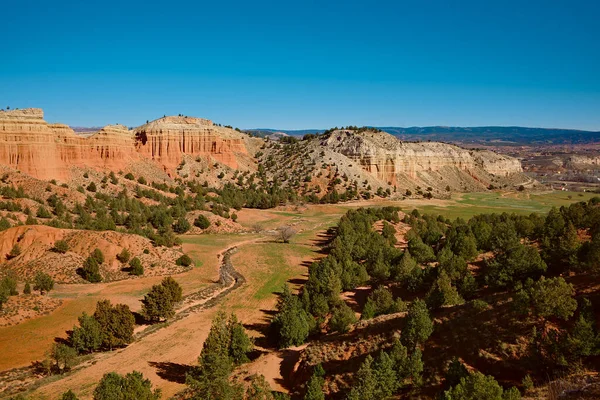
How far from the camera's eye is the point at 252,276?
44.7m

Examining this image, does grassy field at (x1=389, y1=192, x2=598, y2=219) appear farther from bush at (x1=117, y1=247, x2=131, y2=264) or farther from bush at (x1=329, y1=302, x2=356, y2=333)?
bush at (x1=117, y1=247, x2=131, y2=264)

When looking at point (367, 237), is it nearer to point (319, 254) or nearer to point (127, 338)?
point (319, 254)

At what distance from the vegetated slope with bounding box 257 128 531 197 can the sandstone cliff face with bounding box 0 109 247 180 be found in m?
17.7

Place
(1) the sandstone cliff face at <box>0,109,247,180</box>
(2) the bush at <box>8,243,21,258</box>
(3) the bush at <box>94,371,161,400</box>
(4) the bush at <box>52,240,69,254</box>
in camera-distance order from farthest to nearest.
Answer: (1) the sandstone cliff face at <box>0,109,247,180</box>
(4) the bush at <box>52,240,69,254</box>
(2) the bush at <box>8,243,21,258</box>
(3) the bush at <box>94,371,161,400</box>

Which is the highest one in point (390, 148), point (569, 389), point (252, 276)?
point (390, 148)

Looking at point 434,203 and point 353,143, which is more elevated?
point 353,143

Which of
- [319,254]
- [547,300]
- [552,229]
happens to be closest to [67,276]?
[319,254]

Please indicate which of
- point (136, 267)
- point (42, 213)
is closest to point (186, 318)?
point (136, 267)

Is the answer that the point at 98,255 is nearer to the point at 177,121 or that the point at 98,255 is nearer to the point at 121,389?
the point at 121,389

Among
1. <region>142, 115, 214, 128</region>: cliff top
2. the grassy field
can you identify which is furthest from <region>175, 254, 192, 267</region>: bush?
<region>142, 115, 214, 128</region>: cliff top

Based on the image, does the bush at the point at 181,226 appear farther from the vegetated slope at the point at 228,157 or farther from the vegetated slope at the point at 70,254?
the vegetated slope at the point at 228,157

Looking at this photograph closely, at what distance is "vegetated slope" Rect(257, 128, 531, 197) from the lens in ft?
349

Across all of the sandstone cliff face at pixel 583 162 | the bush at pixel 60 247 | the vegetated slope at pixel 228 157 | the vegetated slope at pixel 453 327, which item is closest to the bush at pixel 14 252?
the bush at pixel 60 247

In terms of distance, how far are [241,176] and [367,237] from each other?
2335 inches
